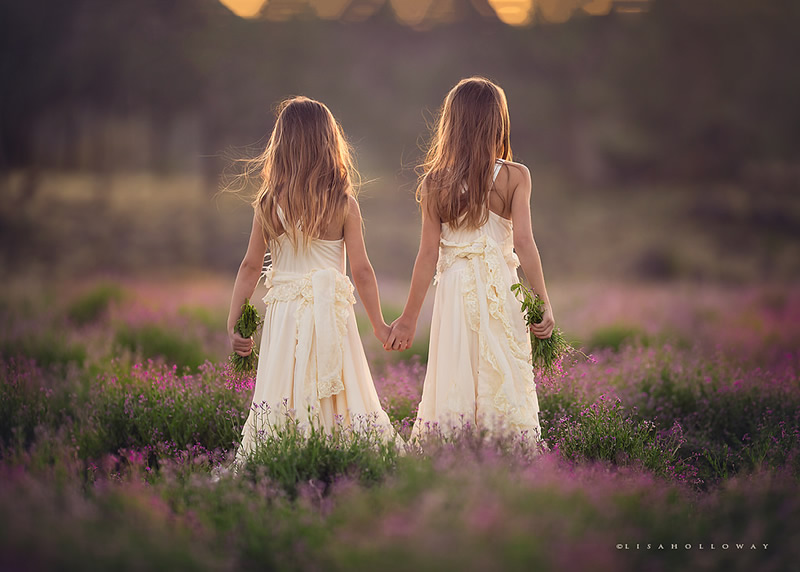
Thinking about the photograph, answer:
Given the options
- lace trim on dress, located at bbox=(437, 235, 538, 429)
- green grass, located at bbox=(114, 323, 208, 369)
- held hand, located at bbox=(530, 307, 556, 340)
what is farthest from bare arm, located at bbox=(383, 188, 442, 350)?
green grass, located at bbox=(114, 323, 208, 369)

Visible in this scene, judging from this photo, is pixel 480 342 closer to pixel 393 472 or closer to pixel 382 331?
pixel 382 331

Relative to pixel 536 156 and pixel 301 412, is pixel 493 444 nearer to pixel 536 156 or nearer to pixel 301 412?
pixel 301 412

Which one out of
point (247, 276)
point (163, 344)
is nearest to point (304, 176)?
point (247, 276)

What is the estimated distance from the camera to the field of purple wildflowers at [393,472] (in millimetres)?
2129

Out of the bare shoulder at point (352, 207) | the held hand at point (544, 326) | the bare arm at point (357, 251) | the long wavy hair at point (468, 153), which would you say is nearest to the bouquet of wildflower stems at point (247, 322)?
the bare arm at point (357, 251)

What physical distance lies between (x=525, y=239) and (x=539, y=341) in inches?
26.1

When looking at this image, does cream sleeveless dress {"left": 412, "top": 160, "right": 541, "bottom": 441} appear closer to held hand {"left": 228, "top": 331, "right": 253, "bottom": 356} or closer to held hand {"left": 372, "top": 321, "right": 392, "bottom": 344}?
held hand {"left": 372, "top": 321, "right": 392, "bottom": 344}

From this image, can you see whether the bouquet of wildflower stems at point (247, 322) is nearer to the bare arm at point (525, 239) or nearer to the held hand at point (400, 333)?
the held hand at point (400, 333)

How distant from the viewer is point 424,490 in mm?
2469

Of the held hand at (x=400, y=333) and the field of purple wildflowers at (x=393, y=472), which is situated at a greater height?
the held hand at (x=400, y=333)

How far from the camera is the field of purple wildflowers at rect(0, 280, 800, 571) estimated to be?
2.13 meters

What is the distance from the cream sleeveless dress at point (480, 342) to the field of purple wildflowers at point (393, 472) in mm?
296

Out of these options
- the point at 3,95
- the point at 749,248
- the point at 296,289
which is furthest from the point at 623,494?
the point at 749,248

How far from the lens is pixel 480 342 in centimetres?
389
